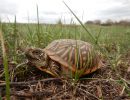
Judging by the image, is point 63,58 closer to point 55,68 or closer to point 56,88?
point 55,68

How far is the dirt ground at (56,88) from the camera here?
1812 mm

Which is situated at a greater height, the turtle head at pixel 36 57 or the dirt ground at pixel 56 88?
the turtle head at pixel 36 57

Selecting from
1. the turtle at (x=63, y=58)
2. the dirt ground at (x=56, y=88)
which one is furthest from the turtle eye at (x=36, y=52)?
the dirt ground at (x=56, y=88)

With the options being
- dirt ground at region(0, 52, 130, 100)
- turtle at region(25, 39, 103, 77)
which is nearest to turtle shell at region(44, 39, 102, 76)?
turtle at region(25, 39, 103, 77)

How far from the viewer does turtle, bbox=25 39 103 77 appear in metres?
2.21

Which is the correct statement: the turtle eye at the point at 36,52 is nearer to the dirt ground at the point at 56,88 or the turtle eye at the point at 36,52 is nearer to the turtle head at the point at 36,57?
the turtle head at the point at 36,57

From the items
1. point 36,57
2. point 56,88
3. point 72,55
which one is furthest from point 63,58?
point 56,88

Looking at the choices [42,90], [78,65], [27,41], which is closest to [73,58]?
[78,65]

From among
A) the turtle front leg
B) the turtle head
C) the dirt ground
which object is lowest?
the dirt ground

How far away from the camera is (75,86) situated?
199 centimetres

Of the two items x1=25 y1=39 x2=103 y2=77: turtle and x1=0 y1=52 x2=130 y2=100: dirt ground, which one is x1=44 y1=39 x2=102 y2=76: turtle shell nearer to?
x1=25 y1=39 x2=103 y2=77: turtle

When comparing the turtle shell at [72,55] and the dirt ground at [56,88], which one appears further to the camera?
the turtle shell at [72,55]

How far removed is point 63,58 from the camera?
226cm

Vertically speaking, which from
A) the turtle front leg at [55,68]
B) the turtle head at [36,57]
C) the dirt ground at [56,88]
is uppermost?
the turtle head at [36,57]
